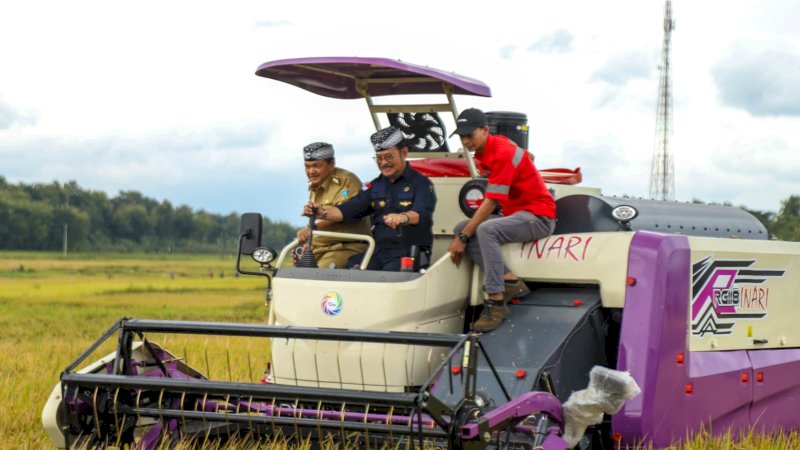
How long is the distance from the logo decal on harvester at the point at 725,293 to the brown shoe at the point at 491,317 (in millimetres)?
1427

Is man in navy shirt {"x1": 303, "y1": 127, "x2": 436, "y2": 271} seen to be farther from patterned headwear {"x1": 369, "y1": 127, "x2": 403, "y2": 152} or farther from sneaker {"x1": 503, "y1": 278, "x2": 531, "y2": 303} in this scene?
sneaker {"x1": 503, "y1": 278, "x2": 531, "y2": 303}

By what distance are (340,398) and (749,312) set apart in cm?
394

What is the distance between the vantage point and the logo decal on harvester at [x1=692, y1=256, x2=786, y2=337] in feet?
25.4

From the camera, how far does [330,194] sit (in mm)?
8477

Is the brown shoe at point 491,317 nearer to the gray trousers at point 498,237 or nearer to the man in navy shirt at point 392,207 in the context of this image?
the gray trousers at point 498,237

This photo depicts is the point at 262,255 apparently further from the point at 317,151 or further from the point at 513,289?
the point at 513,289

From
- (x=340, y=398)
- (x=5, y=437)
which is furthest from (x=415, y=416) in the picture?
(x=5, y=437)

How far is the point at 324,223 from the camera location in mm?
8312

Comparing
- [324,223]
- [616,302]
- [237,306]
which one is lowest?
[237,306]

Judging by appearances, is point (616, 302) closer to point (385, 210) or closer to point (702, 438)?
point (702, 438)

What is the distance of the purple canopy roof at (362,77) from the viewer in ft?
25.2

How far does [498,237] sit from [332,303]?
1.21m

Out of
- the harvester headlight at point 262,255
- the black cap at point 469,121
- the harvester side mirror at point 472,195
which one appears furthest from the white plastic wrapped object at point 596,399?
the harvester headlight at point 262,255

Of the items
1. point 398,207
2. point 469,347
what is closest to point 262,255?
point 398,207
